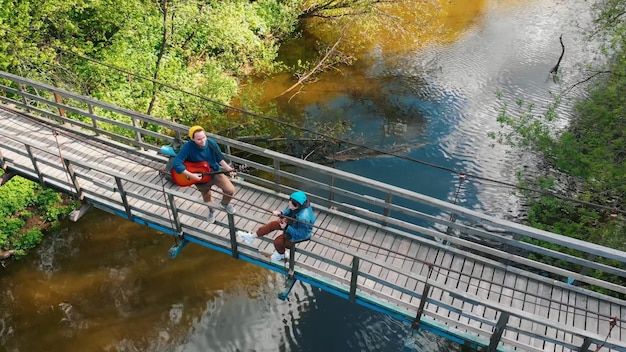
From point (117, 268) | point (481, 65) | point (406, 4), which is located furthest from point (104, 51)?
point (481, 65)

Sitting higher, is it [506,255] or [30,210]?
[506,255]

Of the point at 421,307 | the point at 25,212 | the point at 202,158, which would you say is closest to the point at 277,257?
the point at 202,158

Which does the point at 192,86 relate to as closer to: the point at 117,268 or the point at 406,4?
the point at 117,268

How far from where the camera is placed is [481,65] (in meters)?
20.2

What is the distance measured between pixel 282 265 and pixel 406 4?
16.3 metres

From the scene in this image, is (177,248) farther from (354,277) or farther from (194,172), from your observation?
(354,277)

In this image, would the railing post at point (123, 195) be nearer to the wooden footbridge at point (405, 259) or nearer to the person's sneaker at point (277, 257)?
the wooden footbridge at point (405, 259)

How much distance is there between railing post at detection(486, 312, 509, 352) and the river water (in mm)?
3684

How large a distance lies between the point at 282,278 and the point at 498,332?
686cm

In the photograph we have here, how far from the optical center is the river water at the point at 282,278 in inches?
478

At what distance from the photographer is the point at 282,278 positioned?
13.3m

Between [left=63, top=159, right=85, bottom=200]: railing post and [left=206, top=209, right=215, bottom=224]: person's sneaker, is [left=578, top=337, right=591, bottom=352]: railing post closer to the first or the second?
[left=206, top=209, right=215, bottom=224]: person's sneaker

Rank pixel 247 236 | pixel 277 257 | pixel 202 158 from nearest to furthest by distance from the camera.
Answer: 1. pixel 202 158
2. pixel 277 257
3. pixel 247 236

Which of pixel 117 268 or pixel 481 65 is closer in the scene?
pixel 117 268
